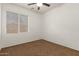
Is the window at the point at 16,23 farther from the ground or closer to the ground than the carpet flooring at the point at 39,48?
farther from the ground

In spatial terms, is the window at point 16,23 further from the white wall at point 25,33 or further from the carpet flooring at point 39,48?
the carpet flooring at point 39,48

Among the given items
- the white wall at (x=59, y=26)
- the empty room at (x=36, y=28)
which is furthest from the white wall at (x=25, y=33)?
the white wall at (x=59, y=26)

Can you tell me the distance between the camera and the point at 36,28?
1.52 m

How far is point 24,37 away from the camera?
154cm

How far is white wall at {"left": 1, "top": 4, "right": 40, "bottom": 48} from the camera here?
1417mm

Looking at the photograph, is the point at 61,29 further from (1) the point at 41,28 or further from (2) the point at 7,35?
(2) the point at 7,35

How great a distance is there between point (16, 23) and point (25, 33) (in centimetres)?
21

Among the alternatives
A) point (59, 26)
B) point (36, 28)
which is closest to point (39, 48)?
point (36, 28)

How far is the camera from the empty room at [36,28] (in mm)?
1437

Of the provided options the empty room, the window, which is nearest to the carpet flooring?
the empty room

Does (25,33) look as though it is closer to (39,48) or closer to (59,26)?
(39,48)

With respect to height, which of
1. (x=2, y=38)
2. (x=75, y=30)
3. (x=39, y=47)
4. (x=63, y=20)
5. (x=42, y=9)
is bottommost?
(x=39, y=47)

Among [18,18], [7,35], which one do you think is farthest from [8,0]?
[7,35]

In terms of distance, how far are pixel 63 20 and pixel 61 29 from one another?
152 mm
